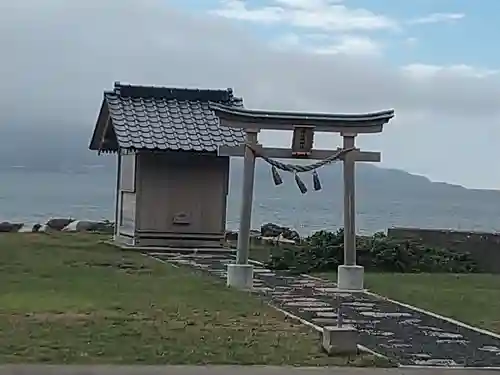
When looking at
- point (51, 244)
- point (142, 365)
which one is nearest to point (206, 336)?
point (142, 365)

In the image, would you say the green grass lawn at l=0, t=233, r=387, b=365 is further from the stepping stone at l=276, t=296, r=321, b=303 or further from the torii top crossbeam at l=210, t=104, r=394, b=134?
the torii top crossbeam at l=210, t=104, r=394, b=134

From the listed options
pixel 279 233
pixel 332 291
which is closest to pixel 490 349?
pixel 332 291

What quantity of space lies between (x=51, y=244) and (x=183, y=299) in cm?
1092

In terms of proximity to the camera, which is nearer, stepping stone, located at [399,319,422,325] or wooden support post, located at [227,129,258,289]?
stepping stone, located at [399,319,422,325]

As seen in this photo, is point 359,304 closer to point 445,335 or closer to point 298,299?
point 298,299

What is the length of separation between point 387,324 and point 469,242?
10.8 meters

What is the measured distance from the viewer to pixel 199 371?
9.33 metres

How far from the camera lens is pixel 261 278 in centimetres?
1862

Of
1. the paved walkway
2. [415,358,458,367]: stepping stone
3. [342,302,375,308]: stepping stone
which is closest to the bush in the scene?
[342,302,375,308]: stepping stone

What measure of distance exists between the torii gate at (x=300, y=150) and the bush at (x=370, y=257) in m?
3.10

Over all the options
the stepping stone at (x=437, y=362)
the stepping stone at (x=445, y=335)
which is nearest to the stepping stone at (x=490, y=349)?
the stepping stone at (x=445, y=335)

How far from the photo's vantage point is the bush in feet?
68.1

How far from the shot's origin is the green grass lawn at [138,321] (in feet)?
32.9

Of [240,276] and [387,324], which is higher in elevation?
[240,276]
